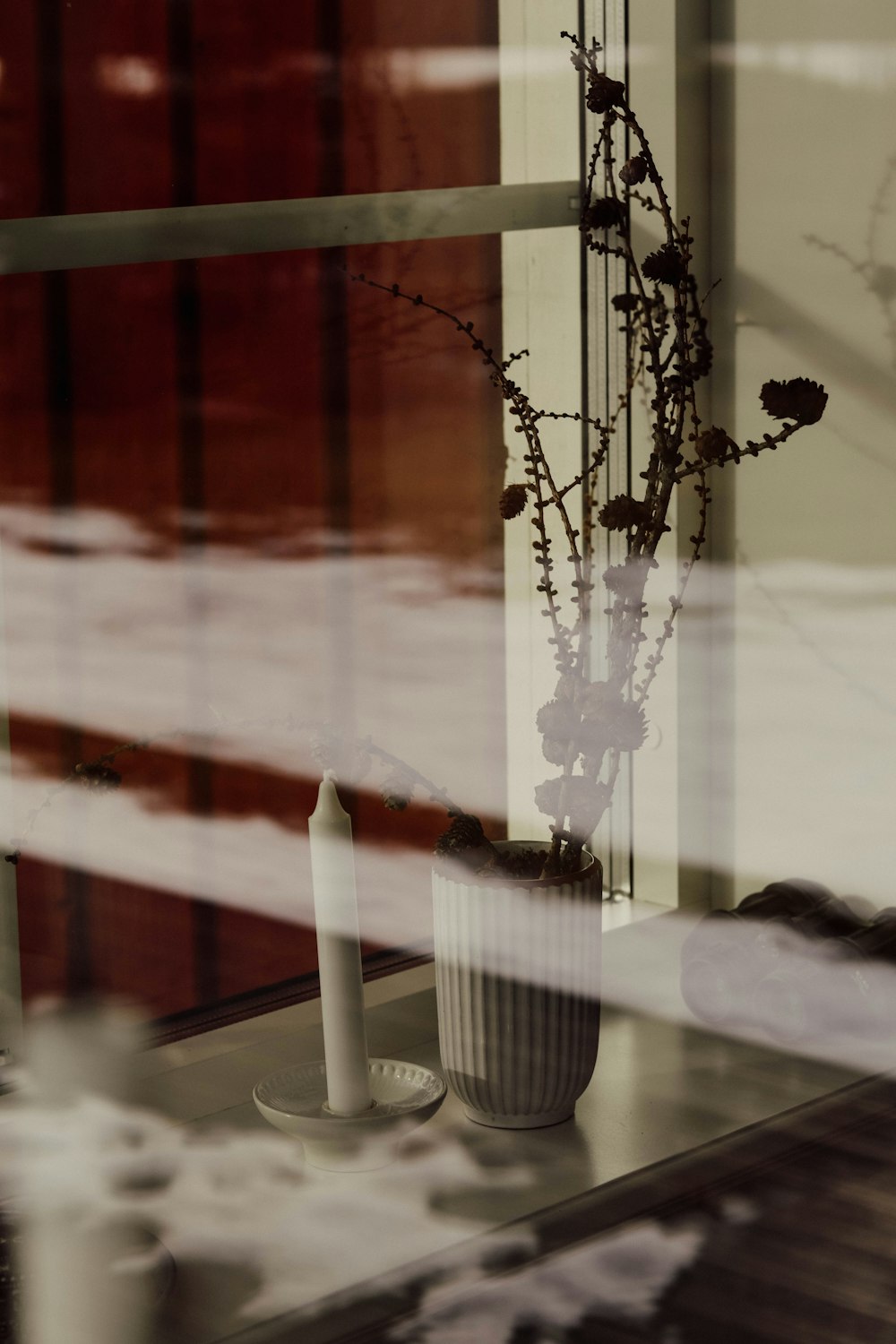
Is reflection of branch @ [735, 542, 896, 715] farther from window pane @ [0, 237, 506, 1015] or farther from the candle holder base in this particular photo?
the candle holder base

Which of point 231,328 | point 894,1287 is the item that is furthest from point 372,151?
point 894,1287

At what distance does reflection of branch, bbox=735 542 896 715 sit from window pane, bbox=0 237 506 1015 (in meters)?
0.22

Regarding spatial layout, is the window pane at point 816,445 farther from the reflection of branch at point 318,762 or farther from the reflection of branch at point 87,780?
the reflection of branch at point 87,780

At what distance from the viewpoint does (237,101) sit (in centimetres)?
111

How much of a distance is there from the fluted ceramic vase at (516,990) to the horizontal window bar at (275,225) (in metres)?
0.43

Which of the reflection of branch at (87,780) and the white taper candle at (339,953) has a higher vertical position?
the reflection of branch at (87,780)

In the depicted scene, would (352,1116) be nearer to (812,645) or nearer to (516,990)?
(516,990)

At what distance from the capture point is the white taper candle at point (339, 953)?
3.27ft

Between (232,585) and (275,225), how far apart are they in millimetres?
239

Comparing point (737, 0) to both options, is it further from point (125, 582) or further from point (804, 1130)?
point (804, 1130)

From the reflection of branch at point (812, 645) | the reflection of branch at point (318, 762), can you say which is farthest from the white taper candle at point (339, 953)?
the reflection of branch at point (812, 645)

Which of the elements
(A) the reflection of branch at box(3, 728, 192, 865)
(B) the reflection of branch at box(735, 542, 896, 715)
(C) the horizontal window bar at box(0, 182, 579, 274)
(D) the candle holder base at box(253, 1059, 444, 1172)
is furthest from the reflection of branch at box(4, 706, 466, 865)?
(B) the reflection of branch at box(735, 542, 896, 715)

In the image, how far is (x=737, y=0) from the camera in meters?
1.36

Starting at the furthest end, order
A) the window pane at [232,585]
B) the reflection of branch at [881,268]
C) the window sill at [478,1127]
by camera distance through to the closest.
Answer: the reflection of branch at [881,268]
the window pane at [232,585]
the window sill at [478,1127]
